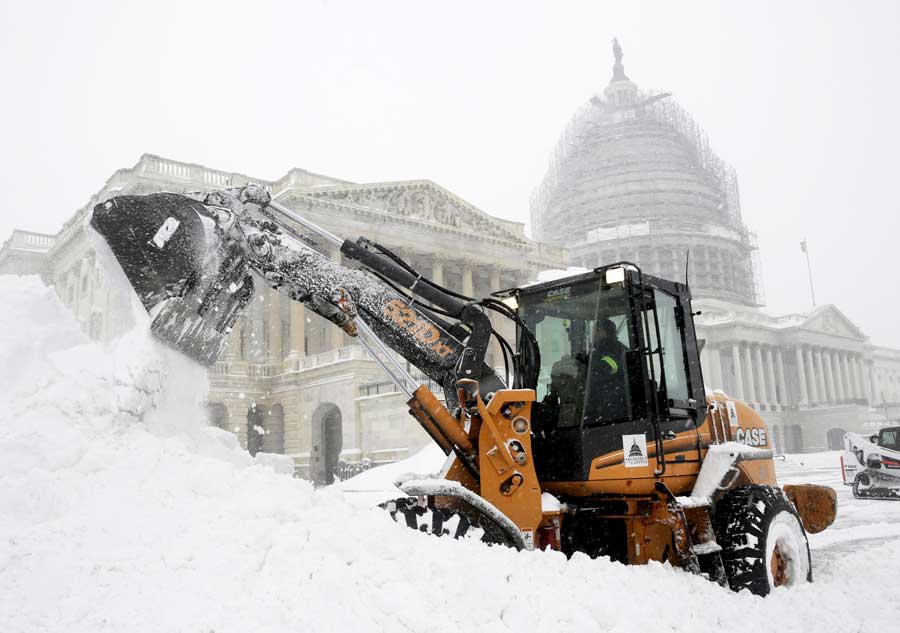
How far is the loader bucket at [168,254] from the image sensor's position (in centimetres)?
509

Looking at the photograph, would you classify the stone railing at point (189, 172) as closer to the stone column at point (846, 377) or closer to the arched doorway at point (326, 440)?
the arched doorway at point (326, 440)

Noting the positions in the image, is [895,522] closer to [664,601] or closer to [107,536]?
[664,601]

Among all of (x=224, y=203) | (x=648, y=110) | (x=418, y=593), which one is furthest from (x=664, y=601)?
(x=648, y=110)

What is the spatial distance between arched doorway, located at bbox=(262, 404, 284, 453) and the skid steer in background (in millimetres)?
33547

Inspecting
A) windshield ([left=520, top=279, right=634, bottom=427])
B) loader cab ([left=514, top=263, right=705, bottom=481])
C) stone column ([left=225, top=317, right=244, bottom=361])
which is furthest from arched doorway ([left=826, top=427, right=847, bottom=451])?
windshield ([left=520, top=279, right=634, bottom=427])

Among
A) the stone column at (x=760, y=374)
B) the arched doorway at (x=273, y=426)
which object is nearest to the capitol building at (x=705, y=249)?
the stone column at (x=760, y=374)

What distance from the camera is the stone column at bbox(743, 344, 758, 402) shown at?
2758 inches

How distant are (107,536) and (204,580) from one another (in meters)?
0.62

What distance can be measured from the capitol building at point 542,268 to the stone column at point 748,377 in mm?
200

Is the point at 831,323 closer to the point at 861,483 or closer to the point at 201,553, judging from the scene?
the point at 861,483

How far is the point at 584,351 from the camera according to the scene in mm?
5695

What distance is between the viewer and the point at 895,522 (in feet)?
41.3

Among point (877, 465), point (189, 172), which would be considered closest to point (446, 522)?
point (877, 465)

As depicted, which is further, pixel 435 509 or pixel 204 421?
pixel 204 421
